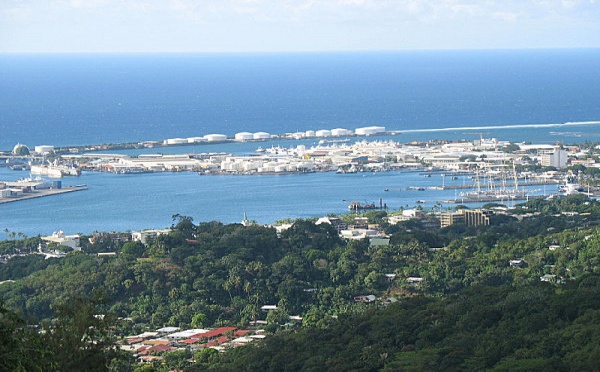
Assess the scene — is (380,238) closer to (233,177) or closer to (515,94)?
(233,177)

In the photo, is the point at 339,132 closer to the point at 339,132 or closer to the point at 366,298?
the point at 339,132

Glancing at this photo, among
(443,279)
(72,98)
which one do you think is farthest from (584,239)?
(72,98)

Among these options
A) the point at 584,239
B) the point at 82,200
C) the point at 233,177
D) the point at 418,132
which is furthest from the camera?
the point at 418,132

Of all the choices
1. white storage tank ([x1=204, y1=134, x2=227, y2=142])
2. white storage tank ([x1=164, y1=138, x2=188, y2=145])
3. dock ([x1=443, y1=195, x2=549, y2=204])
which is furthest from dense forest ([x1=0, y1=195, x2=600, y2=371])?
white storage tank ([x1=204, y1=134, x2=227, y2=142])

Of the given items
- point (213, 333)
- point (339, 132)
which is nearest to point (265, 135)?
point (339, 132)

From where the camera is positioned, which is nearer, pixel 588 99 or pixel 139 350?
pixel 139 350

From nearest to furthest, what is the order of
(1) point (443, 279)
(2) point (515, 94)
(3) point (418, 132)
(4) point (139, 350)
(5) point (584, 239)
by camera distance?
1. (4) point (139, 350)
2. (1) point (443, 279)
3. (5) point (584, 239)
4. (3) point (418, 132)
5. (2) point (515, 94)
